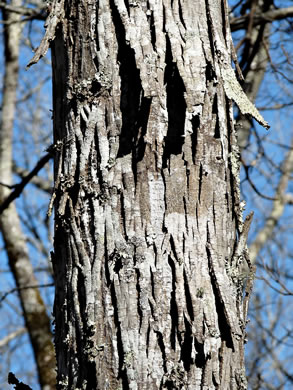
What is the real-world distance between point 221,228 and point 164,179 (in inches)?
8.5

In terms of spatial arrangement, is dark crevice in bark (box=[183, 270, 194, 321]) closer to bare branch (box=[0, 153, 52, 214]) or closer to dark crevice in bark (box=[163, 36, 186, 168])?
dark crevice in bark (box=[163, 36, 186, 168])

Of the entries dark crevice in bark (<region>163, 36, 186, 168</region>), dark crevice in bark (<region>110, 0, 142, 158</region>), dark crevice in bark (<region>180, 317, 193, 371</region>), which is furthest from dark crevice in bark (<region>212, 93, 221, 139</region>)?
dark crevice in bark (<region>180, 317, 193, 371</region>)

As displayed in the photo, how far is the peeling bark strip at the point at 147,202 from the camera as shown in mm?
1506

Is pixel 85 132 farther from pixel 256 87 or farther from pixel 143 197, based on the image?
pixel 256 87

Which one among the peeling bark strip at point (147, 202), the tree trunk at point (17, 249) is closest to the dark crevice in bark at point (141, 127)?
the peeling bark strip at point (147, 202)

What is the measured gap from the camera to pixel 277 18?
4.00 meters

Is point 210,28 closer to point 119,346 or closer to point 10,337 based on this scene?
point 119,346

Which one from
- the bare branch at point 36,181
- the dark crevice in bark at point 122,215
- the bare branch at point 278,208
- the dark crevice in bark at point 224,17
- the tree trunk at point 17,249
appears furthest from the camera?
the bare branch at point 36,181

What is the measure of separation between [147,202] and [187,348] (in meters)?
0.40

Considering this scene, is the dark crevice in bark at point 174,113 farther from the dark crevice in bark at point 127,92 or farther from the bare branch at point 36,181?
the bare branch at point 36,181

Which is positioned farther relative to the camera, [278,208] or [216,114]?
[278,208]

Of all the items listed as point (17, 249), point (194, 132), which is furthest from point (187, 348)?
point (17, 249)

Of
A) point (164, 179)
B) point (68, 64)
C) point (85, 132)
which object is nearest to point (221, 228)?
point (164, 179)

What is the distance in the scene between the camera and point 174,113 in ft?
5.41
